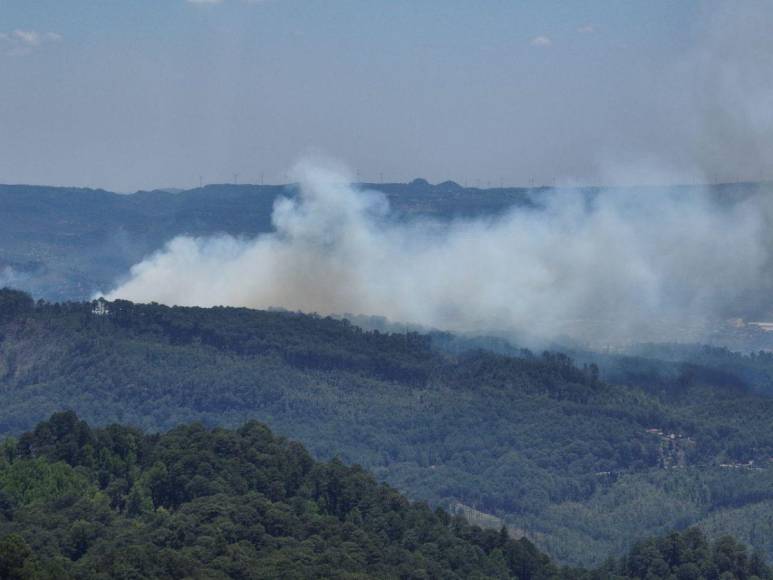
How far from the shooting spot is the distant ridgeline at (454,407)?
354ft

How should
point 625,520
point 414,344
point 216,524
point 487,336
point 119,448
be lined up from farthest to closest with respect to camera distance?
point 487,336
point 414,344
point 625,520
point 119,448
point 216,524

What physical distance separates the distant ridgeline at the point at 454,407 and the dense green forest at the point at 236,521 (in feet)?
54.6

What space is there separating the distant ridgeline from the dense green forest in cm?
1666

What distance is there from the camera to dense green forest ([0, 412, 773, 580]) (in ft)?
204

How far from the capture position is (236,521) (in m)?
66.3

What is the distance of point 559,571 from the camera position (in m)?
76.4

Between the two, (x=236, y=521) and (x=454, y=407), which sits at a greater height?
(x=236, y=521)

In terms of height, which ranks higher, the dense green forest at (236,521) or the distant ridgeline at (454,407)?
the dense green forest at (236,521)

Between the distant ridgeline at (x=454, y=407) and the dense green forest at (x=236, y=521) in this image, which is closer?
the dense green forest at (x=236, y=521)

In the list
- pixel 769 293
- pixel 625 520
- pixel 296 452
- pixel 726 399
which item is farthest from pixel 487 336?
pixel 296 452

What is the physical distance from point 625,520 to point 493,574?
31.3m

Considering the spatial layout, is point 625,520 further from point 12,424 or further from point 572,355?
point 572,355

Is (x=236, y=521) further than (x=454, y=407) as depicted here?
No

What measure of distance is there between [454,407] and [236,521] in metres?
66.5
